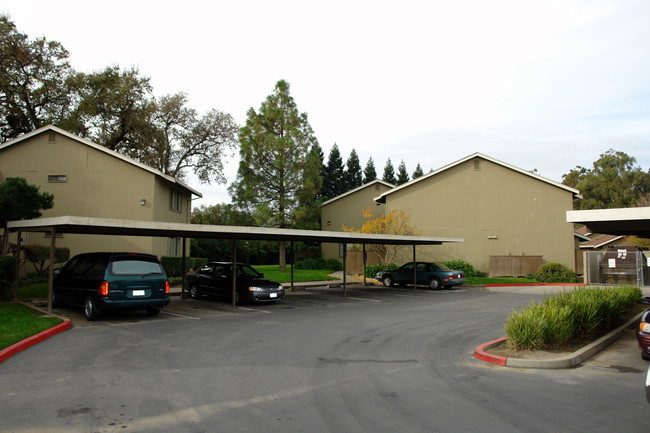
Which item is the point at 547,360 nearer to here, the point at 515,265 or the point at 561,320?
the point at 561,320

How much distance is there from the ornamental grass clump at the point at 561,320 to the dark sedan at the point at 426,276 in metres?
12.7

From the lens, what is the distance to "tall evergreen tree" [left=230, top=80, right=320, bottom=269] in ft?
117

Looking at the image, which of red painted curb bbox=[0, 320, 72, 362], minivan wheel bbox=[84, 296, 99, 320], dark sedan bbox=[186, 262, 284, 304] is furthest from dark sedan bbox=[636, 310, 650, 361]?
minivan wheel bbox=[84, 296, 99, 320]

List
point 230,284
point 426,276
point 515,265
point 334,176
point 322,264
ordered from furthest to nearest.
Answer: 1. point 334,176
2. point 322,264
3. point 515,265
4. point 426,276
5. point 230,284

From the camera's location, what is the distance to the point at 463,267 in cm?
3016

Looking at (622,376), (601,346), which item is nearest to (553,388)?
(622,376)

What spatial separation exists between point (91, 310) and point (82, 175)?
13.3 m

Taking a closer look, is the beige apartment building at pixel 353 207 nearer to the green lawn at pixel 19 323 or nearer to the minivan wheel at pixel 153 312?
the minivan wheel at pixel 153 312

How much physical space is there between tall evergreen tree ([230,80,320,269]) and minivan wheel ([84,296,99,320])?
75.3ft

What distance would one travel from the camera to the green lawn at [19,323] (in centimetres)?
898

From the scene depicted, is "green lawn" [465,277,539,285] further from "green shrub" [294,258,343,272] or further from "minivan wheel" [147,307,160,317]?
"minivan wheel" [147,307,160,317]

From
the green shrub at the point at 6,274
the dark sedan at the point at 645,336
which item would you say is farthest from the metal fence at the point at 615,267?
the green shrub at the point at 6,274

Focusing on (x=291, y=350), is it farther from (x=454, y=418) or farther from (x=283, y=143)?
(x=283, y=143)

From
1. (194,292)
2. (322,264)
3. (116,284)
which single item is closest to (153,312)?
(116,284)
